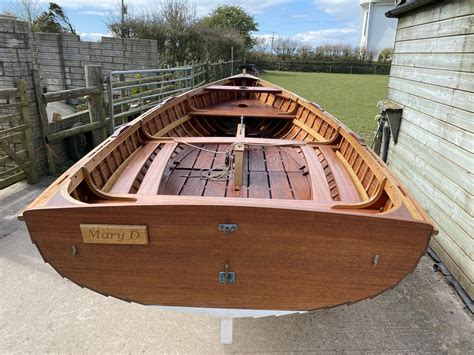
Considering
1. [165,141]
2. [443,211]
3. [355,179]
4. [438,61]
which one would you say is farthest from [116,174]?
[438,61]

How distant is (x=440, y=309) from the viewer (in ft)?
9.77

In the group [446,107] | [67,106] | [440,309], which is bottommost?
[440,309]

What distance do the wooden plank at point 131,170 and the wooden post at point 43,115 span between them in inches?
101

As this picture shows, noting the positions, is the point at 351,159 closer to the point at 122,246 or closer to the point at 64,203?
the point at 122,246

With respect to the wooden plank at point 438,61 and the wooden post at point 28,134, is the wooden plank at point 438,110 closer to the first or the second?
the wooden plank at point 438,61

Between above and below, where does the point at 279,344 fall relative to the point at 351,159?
below

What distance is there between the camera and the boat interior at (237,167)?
93.5 inches

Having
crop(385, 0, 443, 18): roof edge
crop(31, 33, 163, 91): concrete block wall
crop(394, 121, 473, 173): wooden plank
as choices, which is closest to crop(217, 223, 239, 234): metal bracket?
crop(394, 121, 473, 173): wooden plank

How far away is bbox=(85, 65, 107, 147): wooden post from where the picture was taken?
586 cm

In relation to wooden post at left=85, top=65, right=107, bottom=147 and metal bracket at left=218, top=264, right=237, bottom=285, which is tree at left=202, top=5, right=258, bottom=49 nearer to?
wooden post at left=85, top=65, right=107, bottom=147

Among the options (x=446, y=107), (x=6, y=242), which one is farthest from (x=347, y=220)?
(x=6, y=242)

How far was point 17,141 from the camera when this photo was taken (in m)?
4.82

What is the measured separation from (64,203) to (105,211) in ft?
0.78

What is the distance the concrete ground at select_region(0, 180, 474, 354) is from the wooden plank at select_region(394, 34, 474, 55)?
223 cm
